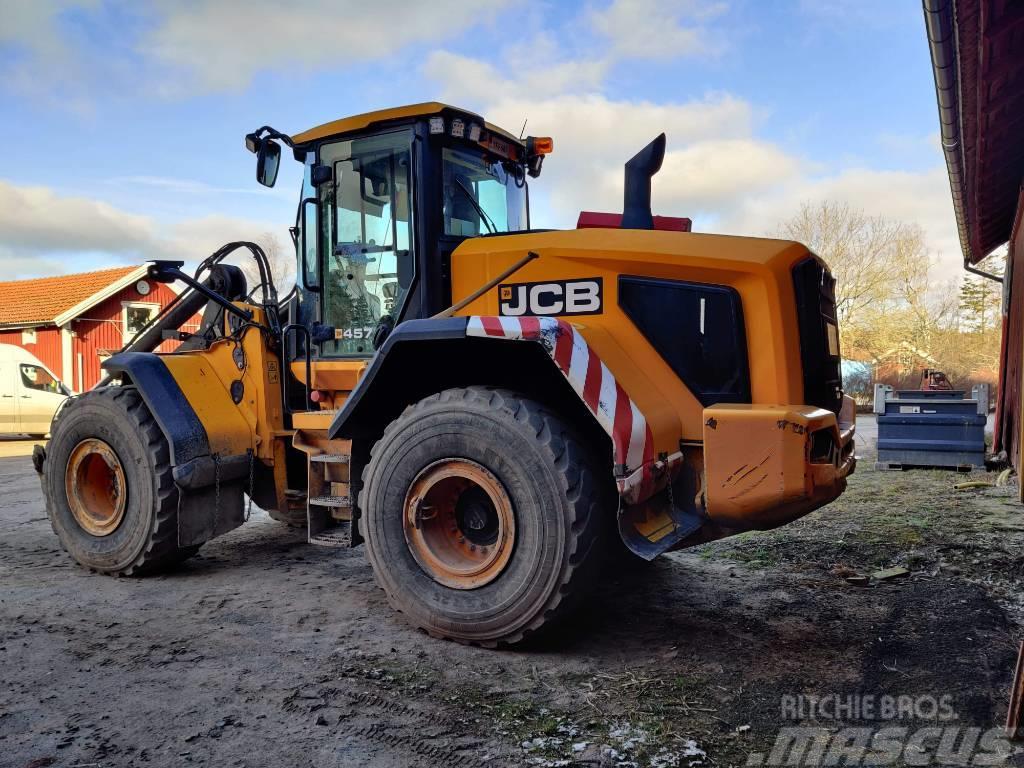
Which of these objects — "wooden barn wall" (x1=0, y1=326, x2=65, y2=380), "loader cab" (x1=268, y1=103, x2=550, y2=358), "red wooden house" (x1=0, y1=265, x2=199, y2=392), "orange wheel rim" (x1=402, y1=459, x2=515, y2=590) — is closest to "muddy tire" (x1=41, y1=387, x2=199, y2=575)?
"loader cab" (x1=268, y1=103, x2=550, y2=358)

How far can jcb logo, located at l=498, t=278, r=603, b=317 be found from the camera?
13.1 ft

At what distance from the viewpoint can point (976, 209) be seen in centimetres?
893

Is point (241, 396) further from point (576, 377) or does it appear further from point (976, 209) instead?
point (976, 209)

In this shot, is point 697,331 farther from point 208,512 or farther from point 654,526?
point 208,512

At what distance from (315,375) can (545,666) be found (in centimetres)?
256

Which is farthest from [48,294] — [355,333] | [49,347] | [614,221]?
[614,221]

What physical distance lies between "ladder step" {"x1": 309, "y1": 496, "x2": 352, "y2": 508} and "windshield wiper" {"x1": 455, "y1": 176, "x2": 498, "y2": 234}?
1.87m

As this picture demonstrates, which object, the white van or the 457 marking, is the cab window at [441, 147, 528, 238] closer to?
the 457 marking

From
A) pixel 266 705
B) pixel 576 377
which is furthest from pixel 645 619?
pixel 266 705

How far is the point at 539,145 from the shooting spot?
5285mm

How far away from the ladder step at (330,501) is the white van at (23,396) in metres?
14.7

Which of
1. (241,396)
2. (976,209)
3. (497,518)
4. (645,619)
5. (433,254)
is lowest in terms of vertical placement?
(645,619)

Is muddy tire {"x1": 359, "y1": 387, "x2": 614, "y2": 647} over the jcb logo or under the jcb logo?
under

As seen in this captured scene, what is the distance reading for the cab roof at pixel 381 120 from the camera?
14.9 feet
